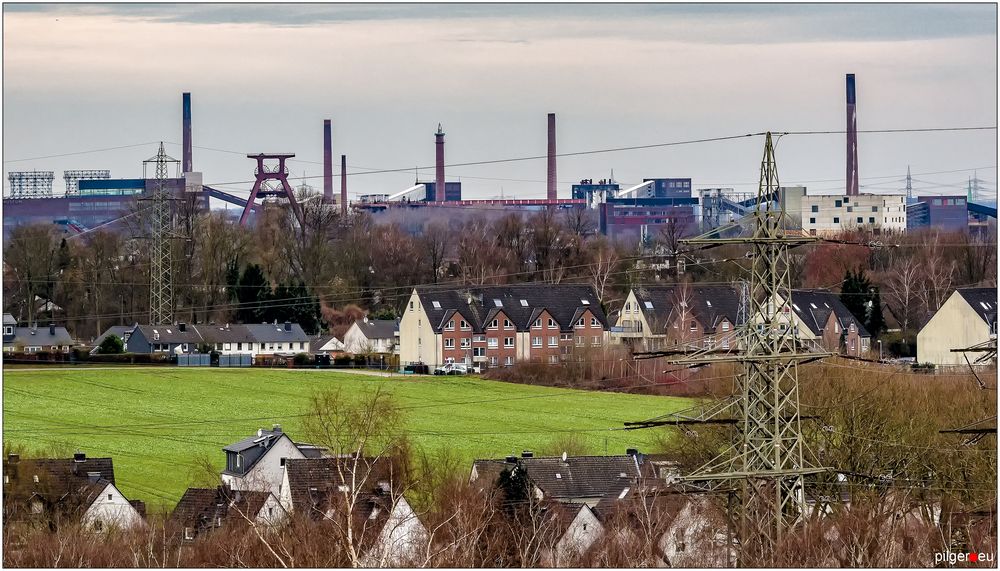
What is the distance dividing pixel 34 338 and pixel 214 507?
37691 millimetres

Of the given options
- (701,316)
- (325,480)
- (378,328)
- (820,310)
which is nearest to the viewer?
(325,480)

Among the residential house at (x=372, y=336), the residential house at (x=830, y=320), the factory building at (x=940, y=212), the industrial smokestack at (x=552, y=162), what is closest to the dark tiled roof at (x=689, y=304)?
the residential house at (x=830, y=320)

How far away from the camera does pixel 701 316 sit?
64.0 m

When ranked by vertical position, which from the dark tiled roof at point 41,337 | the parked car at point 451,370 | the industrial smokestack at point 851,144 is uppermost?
the industrial smokestack at point 851,144

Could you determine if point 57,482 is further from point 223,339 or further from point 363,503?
point 223,339

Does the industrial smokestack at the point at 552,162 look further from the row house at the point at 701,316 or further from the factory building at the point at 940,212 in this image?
the row house at the point at 701,316

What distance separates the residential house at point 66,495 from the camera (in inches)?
1113

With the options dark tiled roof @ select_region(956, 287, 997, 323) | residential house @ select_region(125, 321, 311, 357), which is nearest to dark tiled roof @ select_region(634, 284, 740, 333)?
dark tiled roof @ select_region(956, 287, 997, 323)

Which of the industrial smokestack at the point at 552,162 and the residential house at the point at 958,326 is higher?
the industrial smokestack at the point at 552,162

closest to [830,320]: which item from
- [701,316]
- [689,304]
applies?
[701,316]

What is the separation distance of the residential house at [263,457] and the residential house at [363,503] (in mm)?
1519

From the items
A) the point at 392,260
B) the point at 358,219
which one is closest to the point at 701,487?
the point at 392,260

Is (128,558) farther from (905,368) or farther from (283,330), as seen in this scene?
(283,330)

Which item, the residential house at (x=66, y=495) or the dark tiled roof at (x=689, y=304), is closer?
the residential house at (x=66, y=495)
